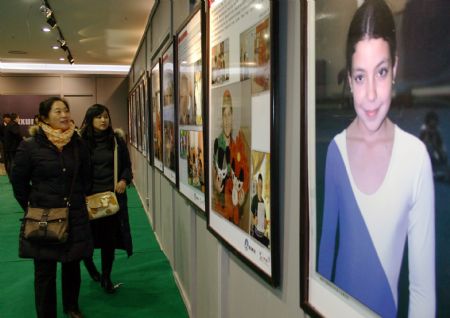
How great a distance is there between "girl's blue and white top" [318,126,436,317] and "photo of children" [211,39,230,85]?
935mm

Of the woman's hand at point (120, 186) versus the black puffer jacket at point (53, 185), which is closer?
the black puffer jacket at point (53, 185)

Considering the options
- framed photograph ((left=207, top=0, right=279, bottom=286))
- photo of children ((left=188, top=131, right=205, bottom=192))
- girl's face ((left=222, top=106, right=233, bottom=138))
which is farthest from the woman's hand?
girl's face ((left=222, top=106, right=233, bottom=138))

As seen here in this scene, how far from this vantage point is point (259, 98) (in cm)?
150

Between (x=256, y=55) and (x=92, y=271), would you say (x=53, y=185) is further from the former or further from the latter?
(x=256, y=55)

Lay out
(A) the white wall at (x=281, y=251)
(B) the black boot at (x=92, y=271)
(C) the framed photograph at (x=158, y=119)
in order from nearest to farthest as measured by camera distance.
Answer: (A) the white wall at (x=281, y=251)
(B) the black boot at (x=92, y=271)
(C) the framed photograph at (x=158, y=119)

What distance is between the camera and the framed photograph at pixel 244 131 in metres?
1.41

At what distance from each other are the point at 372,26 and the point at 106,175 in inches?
117

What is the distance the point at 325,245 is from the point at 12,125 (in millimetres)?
10192

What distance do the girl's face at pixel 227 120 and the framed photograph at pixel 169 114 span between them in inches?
54.8

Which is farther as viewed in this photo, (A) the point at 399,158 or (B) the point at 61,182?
(B) the point at 61,182

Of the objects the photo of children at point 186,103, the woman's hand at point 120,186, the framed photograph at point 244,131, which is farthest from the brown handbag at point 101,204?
the framed photograph at point 244,131

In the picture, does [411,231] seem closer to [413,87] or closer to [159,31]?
[413,87]

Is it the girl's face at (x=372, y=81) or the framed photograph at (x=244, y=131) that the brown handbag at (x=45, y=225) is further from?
the girl's face at (x=372, y=81)

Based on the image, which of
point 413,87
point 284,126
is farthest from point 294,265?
point 413,87
